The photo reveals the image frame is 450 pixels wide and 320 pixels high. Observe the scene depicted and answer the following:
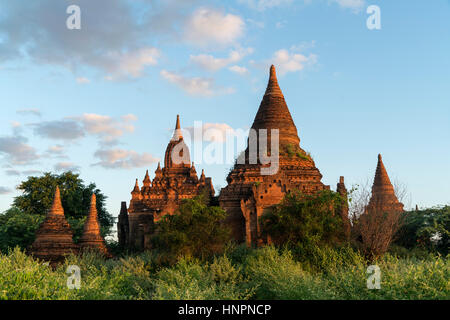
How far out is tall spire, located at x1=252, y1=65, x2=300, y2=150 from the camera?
36.5 meters

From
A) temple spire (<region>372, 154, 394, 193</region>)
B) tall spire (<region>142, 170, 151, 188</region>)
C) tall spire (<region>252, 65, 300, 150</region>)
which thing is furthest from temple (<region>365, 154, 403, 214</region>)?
tall spire (<region>142, 170, 151, 188</region>)

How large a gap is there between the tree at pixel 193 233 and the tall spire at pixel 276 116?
14277 millimetres

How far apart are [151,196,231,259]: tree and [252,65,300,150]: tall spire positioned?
46.8 ft

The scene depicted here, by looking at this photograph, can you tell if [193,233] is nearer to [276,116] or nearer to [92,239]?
[92,239]

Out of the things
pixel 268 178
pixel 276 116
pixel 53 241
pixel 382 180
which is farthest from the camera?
pixel 382 180

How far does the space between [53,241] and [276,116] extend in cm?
2053

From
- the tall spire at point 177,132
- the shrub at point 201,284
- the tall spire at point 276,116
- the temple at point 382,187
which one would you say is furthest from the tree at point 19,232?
the temple at point 382,187

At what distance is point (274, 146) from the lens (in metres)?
35.8

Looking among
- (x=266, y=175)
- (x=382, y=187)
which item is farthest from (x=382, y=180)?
(x=266, y=175)

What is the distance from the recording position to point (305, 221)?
2481cm

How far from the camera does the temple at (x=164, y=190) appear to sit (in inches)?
1510

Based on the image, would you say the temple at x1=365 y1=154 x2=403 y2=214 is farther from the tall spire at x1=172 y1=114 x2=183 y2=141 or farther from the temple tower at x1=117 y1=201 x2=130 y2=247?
the temple tower at x1=117 y1=201 x2=130 y2=247
